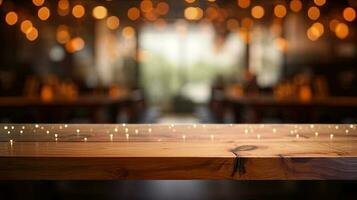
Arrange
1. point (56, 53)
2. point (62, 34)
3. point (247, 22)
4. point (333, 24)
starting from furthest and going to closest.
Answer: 1. point (247, 22)
2. point (56, 53)
3. point (62, 34)
4. point (333, 24)

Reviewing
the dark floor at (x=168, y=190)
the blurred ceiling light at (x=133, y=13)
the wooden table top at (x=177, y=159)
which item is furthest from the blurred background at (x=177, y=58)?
the wooden table top at (x=177, y=159)

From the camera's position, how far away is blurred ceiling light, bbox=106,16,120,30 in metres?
13.3

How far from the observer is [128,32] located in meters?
13.6

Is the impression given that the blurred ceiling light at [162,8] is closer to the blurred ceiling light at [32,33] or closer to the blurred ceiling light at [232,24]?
the blurred ceiling light at [232,24]

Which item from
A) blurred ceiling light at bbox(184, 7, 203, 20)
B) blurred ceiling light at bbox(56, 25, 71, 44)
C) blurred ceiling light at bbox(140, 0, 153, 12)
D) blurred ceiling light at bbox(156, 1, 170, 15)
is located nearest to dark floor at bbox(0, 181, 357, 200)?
blurred ceiling light at bbox(140, 0, 153, 12)

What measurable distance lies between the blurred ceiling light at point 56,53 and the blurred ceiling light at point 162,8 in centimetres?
269

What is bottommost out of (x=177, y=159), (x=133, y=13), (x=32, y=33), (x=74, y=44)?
(x=177, y=159)

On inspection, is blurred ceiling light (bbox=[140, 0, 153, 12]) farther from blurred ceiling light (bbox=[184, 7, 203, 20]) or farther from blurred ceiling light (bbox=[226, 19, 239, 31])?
blurred ceiling light (bbox=[226, 19, 239, 31])

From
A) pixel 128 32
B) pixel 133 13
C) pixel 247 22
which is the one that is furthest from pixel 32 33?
pixel 247 22

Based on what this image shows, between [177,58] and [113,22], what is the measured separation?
2.13 meters

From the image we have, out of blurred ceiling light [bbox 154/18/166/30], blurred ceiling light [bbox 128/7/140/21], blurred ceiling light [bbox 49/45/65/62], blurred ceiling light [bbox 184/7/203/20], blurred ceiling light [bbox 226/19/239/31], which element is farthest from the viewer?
blurred ceiling light [bbox 154/18/166/30]

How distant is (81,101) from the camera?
6.02 m

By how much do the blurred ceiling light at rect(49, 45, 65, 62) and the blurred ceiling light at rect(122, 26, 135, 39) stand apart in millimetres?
1823

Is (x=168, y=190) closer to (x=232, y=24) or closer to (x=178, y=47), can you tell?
(x=232, y=24)
